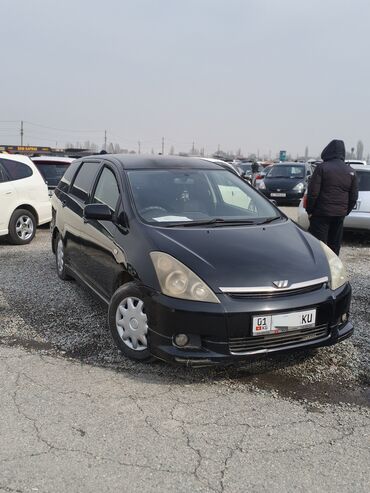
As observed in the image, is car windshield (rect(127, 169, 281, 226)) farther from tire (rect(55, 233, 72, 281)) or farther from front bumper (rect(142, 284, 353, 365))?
tire (rect(55, 233, 72, 281))

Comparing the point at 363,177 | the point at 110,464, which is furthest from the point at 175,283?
the point at 363,177

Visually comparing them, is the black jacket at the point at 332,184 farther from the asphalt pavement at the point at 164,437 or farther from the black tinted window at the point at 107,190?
the asphalt pavement at the point at 164,437

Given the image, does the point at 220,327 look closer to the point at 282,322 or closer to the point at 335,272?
the point at 282,322

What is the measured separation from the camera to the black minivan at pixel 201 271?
331cm

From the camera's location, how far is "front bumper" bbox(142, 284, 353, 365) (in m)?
3.27

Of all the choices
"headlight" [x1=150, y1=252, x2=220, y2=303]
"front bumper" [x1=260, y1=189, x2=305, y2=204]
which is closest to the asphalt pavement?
"headlight" [x1=150, y1=252, x2=220, y2=303]

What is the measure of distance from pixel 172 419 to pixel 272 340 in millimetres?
886

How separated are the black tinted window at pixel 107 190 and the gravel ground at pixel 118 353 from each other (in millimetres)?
986

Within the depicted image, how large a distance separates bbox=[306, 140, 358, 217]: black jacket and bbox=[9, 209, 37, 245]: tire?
203 inches

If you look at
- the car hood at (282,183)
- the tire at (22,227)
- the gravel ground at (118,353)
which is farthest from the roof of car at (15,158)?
the car hood at (282,183)

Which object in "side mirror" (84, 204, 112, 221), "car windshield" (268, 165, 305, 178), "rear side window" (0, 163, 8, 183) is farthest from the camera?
"car windshield" (268, 165, 305, 178)

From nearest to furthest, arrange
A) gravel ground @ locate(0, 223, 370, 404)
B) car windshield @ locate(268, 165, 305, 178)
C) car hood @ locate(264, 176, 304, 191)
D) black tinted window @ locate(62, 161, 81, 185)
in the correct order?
gravel ground @ locate(0, 223, 370, 404) < black tinted window @ locate(62, 161, 81, 185) < car hood @ locate(264, 176, 304, 191) < car windshield @ locate(268, 165, 305, 178)

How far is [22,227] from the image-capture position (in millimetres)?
8852

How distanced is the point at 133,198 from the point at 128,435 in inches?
84.5
